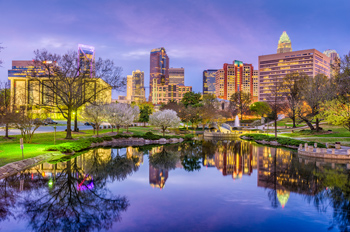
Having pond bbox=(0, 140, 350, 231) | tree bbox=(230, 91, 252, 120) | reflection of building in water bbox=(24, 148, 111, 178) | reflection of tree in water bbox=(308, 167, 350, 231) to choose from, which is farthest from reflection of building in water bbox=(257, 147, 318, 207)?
tree bbox=(230, 91, 252, 120)

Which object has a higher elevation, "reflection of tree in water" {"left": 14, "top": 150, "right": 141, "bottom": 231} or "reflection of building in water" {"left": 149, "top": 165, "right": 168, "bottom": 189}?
"reflection of tree in water" {"left": 14, "top": 150, "right": 141, "bottom": 231}

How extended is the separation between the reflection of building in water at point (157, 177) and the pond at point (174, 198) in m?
0.02

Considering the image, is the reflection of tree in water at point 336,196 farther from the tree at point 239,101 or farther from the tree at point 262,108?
the tree at point 239,101

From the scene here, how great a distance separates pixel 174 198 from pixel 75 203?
518 cm

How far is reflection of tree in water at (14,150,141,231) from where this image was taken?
35.2 feet

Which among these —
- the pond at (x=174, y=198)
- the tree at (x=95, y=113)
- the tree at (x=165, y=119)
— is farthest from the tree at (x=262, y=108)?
the pond at (x=174, y=198)

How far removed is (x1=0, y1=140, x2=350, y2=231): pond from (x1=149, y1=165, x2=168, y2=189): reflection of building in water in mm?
20

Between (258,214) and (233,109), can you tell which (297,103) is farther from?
(233,109)

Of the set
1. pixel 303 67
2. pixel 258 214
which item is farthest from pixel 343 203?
pixel 303 67

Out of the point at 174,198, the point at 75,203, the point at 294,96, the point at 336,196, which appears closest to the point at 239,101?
the point at 294,96

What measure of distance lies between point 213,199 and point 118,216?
17.3 ft

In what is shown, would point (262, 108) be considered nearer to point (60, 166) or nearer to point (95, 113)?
point (95, 113)

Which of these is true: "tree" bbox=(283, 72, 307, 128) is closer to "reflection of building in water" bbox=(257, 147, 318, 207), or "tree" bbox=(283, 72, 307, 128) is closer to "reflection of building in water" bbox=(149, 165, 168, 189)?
"reflection of building in water" bbox=(257, 147, 318, 207)

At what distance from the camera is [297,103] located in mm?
60500
